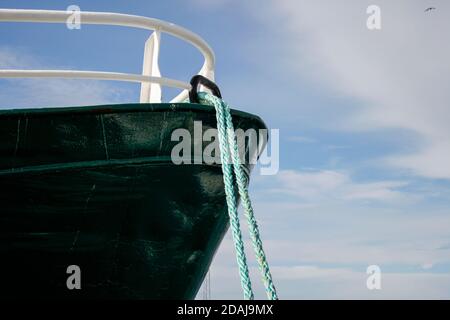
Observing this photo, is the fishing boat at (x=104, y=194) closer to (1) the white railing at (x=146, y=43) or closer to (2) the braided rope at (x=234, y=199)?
(1) the white railing at (x=146, y=43)

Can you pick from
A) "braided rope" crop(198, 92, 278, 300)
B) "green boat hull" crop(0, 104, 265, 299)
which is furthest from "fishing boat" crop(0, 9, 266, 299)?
"braided rope" crop(198, 92, 278, 300)

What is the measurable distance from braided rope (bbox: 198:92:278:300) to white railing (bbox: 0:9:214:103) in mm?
729

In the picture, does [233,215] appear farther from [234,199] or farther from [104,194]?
[104,194]

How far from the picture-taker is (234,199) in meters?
3.45

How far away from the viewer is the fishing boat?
3656 mm

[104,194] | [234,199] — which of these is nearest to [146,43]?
[104,194]

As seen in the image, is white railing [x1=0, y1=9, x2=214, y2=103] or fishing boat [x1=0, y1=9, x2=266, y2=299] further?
white railing [x1=0, y1=9, x2=214, y2=103]

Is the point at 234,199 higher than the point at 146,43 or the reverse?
the reverse

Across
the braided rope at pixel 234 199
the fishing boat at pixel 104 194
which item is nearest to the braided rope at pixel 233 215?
the braided rope at pixel 234 199

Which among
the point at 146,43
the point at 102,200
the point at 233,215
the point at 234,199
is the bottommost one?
the point at 233,215

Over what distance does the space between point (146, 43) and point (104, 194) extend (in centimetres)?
192

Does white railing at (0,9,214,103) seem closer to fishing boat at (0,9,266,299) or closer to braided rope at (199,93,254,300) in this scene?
fishing boat at (0,9,266,299)
